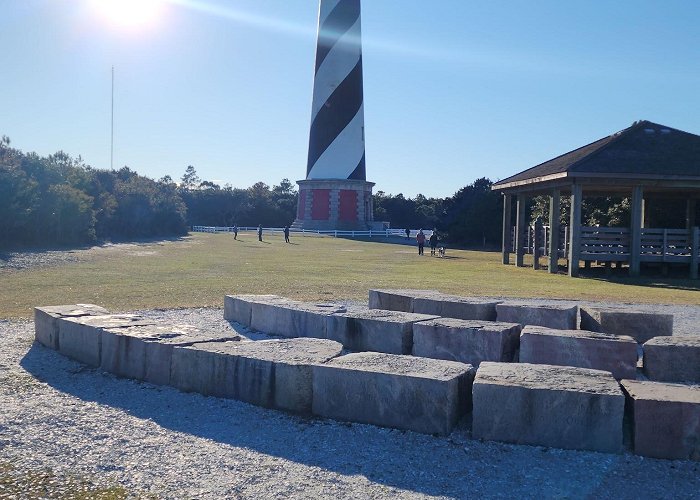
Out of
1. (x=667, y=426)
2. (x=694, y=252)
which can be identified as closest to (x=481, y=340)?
(x=667, y=426)

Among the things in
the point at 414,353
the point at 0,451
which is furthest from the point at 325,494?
the point at 414,353

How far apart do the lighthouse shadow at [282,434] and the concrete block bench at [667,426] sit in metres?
1.50

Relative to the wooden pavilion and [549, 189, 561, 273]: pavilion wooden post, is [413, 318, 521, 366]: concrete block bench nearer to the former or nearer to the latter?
the wooden pavilion

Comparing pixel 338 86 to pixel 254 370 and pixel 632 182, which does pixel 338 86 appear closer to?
pixel 632 182

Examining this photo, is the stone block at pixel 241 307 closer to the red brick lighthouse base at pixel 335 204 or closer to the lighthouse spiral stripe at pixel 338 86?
the lighthouse spiral stripe at pixel 338 86

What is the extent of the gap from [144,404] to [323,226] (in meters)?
49.1

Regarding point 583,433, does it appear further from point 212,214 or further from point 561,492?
point 212,214

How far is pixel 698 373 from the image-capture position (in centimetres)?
740

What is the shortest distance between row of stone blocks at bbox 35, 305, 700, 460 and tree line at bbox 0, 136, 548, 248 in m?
24.7

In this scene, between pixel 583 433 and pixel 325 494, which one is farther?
pixel 583 433

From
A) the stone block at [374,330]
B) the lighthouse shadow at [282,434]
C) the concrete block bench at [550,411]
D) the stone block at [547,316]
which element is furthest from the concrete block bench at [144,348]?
the stone block at [547,316]

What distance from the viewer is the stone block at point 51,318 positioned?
8.77m

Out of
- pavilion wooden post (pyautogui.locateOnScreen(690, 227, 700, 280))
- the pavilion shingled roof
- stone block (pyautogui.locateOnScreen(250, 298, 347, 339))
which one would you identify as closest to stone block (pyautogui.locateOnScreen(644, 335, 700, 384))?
stone block (pyautogui.locateOnScreen(250, 298, 347, 339))

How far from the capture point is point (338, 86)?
49688mm
